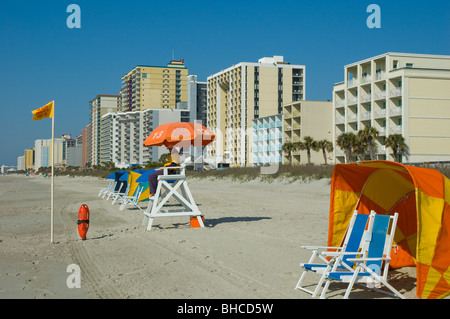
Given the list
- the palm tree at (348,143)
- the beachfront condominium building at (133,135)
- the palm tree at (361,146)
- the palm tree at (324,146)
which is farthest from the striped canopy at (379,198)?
the beachfront condominium building at (133,135)

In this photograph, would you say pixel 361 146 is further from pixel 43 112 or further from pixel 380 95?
pixel 43 112

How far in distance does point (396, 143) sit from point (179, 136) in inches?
1646

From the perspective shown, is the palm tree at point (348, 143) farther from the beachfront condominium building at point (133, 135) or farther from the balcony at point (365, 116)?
the beachfront condominium building at point (133, 135)

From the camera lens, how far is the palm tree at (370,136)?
50.3 metres

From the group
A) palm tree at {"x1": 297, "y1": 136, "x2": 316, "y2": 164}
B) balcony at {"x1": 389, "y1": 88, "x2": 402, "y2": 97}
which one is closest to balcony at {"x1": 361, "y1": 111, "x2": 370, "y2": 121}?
balcony at {"x1": 389, "y1": 88, "x2": 402, "y2": 97}

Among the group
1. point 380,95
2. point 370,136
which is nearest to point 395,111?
point 380,95

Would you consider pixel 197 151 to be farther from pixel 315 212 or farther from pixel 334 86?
pixel 315 212

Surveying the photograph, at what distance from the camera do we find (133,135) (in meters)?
142

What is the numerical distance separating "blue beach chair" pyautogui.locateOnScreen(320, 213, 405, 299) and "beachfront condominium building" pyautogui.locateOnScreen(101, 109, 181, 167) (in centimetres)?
11686

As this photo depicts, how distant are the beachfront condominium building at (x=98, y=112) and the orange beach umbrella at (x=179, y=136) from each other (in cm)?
17483

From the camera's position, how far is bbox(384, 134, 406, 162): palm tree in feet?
159

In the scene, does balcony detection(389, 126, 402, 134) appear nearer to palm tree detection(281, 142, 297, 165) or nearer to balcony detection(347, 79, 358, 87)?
balcony detection(347, 79, 358, 87)
